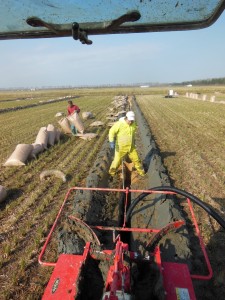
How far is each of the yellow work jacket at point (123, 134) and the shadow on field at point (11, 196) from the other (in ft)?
8.22

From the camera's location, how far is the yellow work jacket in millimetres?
7086

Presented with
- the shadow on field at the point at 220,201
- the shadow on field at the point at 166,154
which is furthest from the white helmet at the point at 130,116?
the shadow on field at the point at 166,154

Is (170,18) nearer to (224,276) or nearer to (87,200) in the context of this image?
(224,276)

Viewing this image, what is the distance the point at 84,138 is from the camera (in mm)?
12812

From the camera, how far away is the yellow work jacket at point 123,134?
7.09 meters

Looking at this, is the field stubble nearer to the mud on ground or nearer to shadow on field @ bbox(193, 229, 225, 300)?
shadow on field @ bbox(193, 229, 225, 300)

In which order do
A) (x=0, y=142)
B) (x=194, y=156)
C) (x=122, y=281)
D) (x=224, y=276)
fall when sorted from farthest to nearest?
1. (x=0, y=142)
2. (x=194, y=156)
3. (x=224, y=276)
4. (x=122, y=281)

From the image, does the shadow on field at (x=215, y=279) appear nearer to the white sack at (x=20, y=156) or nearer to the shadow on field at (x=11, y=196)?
the shadow on field at (x=11, y=196)

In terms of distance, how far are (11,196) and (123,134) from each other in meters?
2.93

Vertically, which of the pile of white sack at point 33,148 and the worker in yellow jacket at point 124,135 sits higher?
the worker in yellow jacket at point 124,135

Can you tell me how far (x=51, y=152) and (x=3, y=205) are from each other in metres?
4.46

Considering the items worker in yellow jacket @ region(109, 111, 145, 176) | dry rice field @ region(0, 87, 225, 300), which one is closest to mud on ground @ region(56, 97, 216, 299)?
dry rice field @ region(0, 87, 225, 300)

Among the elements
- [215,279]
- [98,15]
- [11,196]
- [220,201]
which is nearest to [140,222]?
[215,279]

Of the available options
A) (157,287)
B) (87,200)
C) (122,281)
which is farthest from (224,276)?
(87,200)
